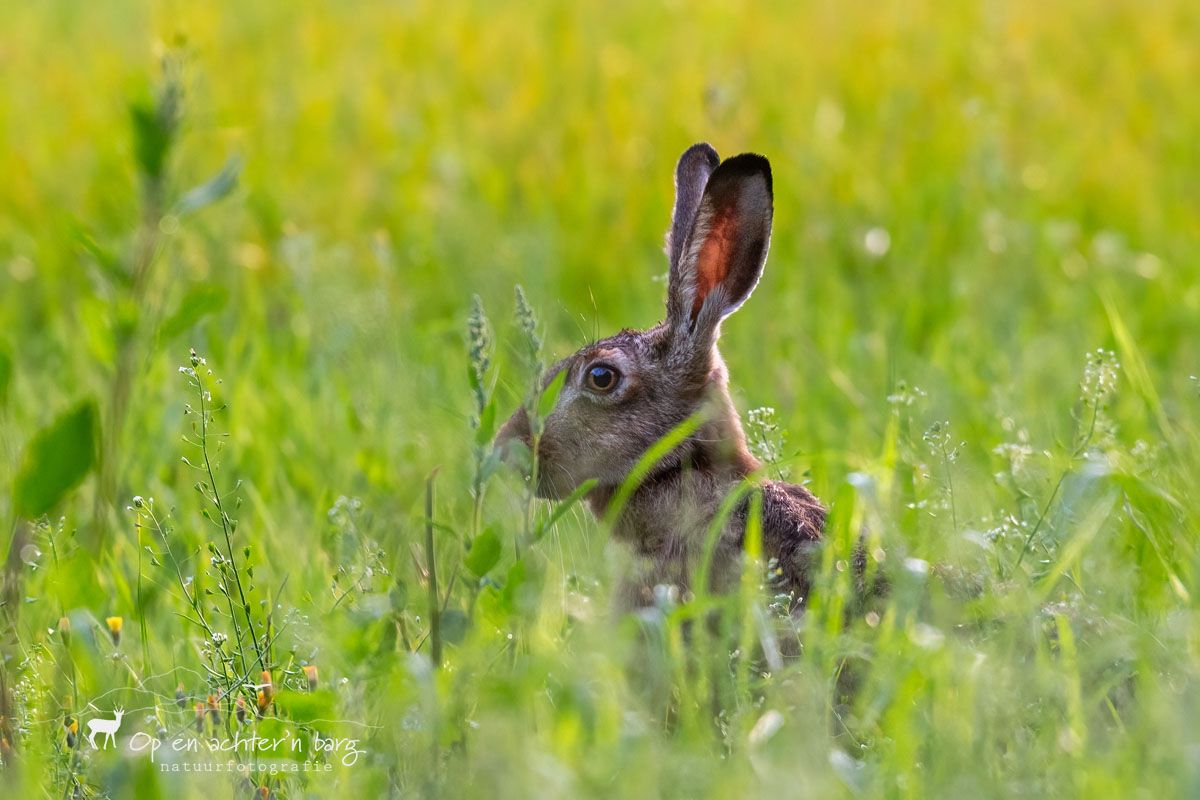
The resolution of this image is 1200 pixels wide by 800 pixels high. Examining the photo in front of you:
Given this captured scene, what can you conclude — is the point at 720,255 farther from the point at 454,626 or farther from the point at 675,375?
the point at 454,626

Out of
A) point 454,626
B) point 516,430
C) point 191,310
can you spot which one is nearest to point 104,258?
point 191,310

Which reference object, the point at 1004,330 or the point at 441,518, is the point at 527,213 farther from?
the point at 441,518

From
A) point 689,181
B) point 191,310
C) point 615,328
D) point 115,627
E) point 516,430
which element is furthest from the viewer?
point 615,328

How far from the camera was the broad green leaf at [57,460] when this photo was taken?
2.84 meters

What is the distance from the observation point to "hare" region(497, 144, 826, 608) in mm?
4281

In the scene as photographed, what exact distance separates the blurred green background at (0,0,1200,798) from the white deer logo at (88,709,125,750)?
0.22 ft

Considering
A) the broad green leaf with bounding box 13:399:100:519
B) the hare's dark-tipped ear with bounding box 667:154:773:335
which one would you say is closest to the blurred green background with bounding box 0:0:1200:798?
the broad green leaf with bounding box 13:399:100:519

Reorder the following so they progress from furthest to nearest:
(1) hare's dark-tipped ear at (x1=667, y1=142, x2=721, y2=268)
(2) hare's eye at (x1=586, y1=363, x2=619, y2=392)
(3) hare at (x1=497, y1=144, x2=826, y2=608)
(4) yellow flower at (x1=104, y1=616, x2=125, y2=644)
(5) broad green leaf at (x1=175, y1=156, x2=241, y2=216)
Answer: (1) hare's dark-tipped ear at (x1=667, y1=142, x2=721, y2=268), (2) hare's eye at (x1=586, y1=363, x2=619, y2=392), (3) hare at (x1=497, y1=144, x2=826, y2=608), (4) yellow flower at (x1=104, y1=616, x2=125, y2=644), (5) broad green leaf at (x1=175, y1=156, x2=241, y2=216)

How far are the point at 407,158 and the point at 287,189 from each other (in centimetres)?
76

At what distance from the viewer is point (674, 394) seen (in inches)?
181

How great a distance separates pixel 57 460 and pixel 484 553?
873 millimetres

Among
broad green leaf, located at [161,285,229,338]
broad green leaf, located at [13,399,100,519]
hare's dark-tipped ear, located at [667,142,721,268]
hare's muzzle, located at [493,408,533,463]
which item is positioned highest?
broad green leaf, located at [161,285,229,338]

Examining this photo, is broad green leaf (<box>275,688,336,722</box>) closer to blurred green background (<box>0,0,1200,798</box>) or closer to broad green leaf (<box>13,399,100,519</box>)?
blurred green background (<box>0,0,1200,798</box>)

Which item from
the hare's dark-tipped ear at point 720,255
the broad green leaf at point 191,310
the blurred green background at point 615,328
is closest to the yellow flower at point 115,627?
the blurred green background at point 615,328
